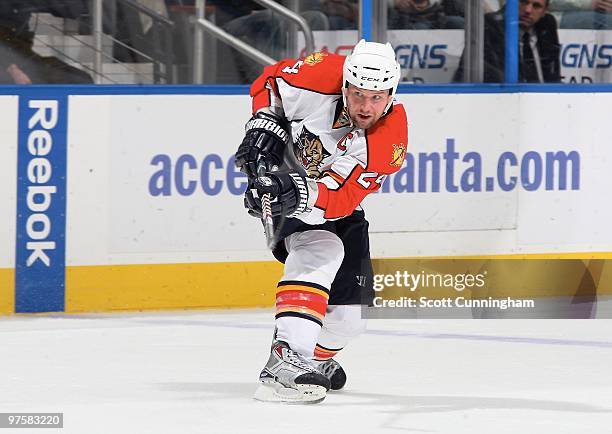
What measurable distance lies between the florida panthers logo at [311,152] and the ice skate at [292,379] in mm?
487

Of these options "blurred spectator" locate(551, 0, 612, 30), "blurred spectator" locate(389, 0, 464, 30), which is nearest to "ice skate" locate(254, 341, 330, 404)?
"blurred spectator" locate(389, 0, 464, 30)

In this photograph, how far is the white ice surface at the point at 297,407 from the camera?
3.64 metres

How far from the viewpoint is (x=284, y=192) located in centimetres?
367

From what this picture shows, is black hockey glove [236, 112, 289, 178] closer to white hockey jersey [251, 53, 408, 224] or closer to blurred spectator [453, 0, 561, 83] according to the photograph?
white hockey jersey [251, 53, 408, 224]

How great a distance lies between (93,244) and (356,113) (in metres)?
2.07

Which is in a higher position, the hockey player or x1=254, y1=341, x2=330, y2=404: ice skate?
the hockey player

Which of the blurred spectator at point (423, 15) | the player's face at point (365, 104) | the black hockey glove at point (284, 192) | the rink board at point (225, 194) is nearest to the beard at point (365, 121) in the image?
the player's face at point (365, 104)

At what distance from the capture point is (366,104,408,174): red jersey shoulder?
12.6 feet

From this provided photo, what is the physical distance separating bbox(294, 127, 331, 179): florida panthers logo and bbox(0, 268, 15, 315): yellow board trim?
1944 mm

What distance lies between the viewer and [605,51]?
250 inches

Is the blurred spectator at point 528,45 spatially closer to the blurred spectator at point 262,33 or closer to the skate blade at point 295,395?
the blurred spectator at point 262,33

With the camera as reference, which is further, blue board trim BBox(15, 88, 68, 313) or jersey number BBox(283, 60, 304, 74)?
blue board trim BBox(15, 88, 68, 313)

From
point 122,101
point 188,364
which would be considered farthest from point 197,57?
point 188,364

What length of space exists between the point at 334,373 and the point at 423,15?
2.41 metres
